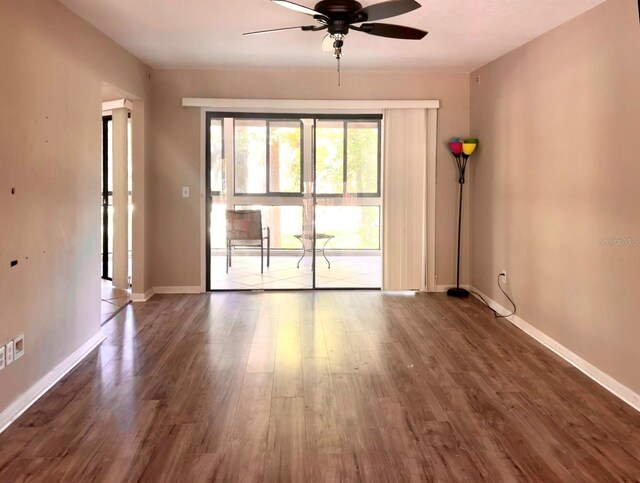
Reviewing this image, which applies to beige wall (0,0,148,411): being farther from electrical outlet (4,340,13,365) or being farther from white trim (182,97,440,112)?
white trim (182,97,440,112)

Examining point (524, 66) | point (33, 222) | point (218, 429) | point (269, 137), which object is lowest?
point (218, 429)

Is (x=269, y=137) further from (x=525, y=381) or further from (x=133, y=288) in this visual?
(x=525, y=381)

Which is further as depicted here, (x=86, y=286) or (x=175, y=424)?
(x=86, y=286)

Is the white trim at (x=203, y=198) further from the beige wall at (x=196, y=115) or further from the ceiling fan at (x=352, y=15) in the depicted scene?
the ceiling fan at (x=352, y=15)

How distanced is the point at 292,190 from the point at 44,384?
11.4 ft

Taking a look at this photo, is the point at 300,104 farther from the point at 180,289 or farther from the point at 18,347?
the point at 18,347

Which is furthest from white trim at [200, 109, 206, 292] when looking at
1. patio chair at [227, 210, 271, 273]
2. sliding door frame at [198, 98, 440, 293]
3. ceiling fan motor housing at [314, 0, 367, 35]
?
ceiling fan motor housing at [314, 0, 367, 35]

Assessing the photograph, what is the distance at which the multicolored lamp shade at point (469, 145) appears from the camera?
5320mm

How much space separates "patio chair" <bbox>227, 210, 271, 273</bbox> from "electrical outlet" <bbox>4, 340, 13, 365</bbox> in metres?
3.33

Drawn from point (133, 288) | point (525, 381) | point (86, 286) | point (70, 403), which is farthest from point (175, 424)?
point (133, 288)

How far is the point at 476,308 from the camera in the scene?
503 cm

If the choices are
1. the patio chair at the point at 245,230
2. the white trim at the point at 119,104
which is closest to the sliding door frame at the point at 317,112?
the patio chair at the point at 245,230

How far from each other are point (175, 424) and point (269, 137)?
3842 mm

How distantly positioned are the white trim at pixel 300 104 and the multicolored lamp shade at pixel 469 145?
0.58 metres
